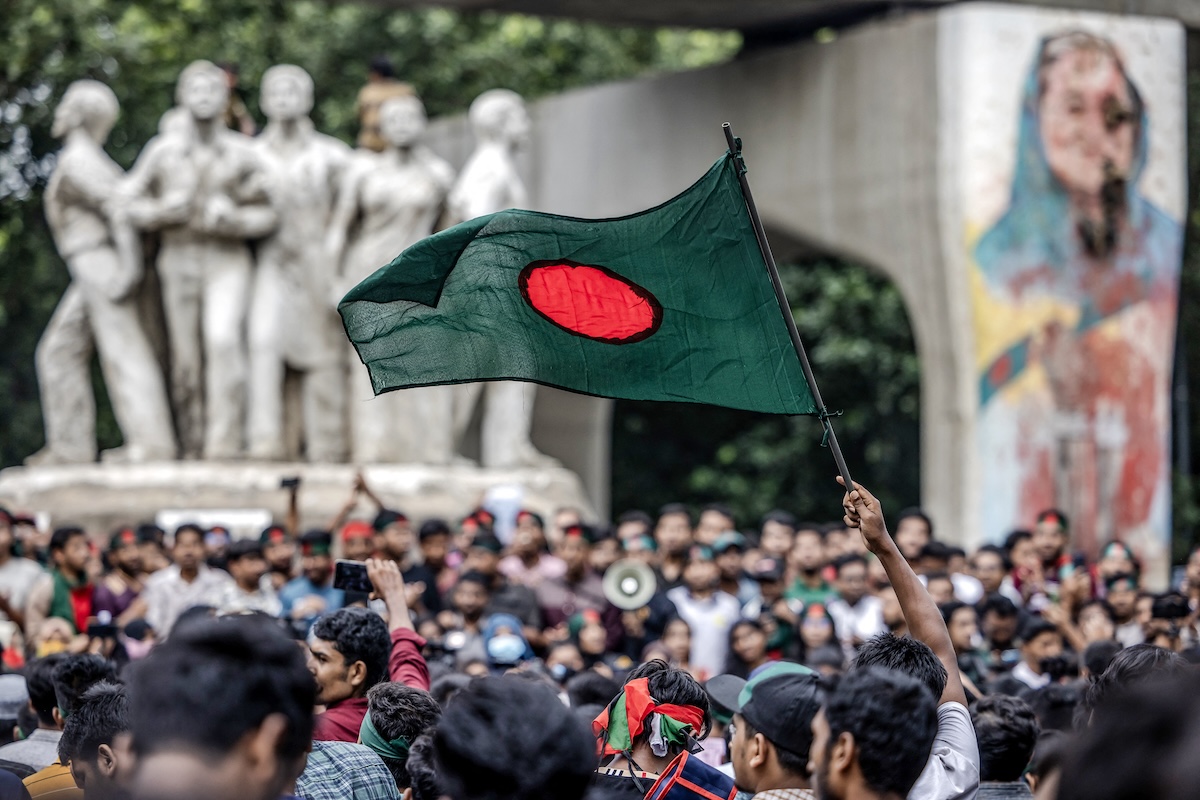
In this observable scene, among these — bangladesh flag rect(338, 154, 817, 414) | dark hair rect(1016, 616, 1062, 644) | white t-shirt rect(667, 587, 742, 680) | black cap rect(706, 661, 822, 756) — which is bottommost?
white t-shirt rect(667, 587, 742, 680)

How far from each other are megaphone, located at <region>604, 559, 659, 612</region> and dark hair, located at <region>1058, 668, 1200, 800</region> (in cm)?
668

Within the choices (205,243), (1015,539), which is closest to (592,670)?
(1015,539)

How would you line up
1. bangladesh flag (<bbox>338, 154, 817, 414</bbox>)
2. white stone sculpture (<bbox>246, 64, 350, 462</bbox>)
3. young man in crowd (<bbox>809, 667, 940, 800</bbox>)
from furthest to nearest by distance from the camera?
white stone sculpture (<bbox>246, 64, 350, 462</bbox>), bangladesh flag (<bbox>338, 154, 817, 414</bbox>), young man in crowd (<bbox>809, 667, 940, 800</bbox>)

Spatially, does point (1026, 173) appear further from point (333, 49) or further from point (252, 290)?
point (333, 49)

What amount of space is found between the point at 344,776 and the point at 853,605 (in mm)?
5647

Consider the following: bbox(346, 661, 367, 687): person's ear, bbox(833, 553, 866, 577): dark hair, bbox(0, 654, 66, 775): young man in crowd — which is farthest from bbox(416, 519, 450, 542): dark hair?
bbox(346, 661, 367, 687): person's ear

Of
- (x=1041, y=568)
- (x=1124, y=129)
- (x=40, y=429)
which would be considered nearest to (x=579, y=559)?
(x=1041, y=568)

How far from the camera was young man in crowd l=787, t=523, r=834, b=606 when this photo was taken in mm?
9289

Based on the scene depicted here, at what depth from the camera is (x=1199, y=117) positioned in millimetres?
20391

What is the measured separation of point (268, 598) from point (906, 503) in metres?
14.9

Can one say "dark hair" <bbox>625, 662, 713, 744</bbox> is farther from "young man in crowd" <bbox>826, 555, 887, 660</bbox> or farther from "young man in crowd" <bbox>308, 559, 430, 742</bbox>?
"young man in crowd" <bbox>826, 555, 887, 660</bbox>

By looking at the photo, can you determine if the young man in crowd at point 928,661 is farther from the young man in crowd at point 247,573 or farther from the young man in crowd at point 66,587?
the young man in crowd at point 66,587

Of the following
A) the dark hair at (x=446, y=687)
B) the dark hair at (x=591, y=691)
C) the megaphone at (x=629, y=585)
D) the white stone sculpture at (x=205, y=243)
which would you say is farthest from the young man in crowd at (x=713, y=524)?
the white stone sculpture at (x=205, y=243)

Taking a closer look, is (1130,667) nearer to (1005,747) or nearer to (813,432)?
(1005,747)
